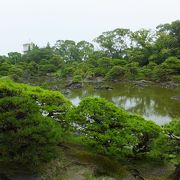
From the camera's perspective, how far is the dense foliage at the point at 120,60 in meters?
43.5

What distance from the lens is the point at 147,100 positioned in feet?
98.1

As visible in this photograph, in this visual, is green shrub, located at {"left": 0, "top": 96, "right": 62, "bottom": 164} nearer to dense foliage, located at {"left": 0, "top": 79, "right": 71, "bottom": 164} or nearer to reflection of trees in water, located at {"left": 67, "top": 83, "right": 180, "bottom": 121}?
dense foliage, located at {"left": 0, "top": 79, "right": 71, "bottom": 164}

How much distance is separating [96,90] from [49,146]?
28.0m

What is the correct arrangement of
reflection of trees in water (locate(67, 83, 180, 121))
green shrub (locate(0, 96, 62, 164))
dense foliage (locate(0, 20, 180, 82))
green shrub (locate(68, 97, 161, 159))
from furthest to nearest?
dense foliage (locate(0, 20, 180, 82))
reflection of trees in water (locate(67, 83, 180, 121))
green shrub (locate(68, 97, 161, 159))
green shrub (locate(0, 96, 62, 164))

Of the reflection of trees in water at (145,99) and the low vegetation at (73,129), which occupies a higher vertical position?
the low vegetation at (73,129)

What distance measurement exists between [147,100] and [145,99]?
0.59 meters

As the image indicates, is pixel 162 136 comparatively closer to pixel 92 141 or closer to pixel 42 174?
pixel 92 141

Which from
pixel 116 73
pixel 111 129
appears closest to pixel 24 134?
pixel 111 129

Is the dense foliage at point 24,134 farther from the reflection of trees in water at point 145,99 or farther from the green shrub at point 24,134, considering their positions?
the reflection of trees in water at point 145,99

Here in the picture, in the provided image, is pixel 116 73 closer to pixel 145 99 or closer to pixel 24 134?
pixel 145 99

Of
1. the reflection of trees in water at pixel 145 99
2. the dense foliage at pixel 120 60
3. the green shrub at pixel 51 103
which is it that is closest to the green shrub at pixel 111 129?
the green shrub at pixel 51 103

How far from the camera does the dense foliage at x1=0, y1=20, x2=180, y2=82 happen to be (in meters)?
43.5

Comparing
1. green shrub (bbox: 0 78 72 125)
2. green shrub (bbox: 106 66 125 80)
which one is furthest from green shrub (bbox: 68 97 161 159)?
green shrub (bbox: 106 66 125 80)

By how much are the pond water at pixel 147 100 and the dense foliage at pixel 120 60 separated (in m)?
4.26
